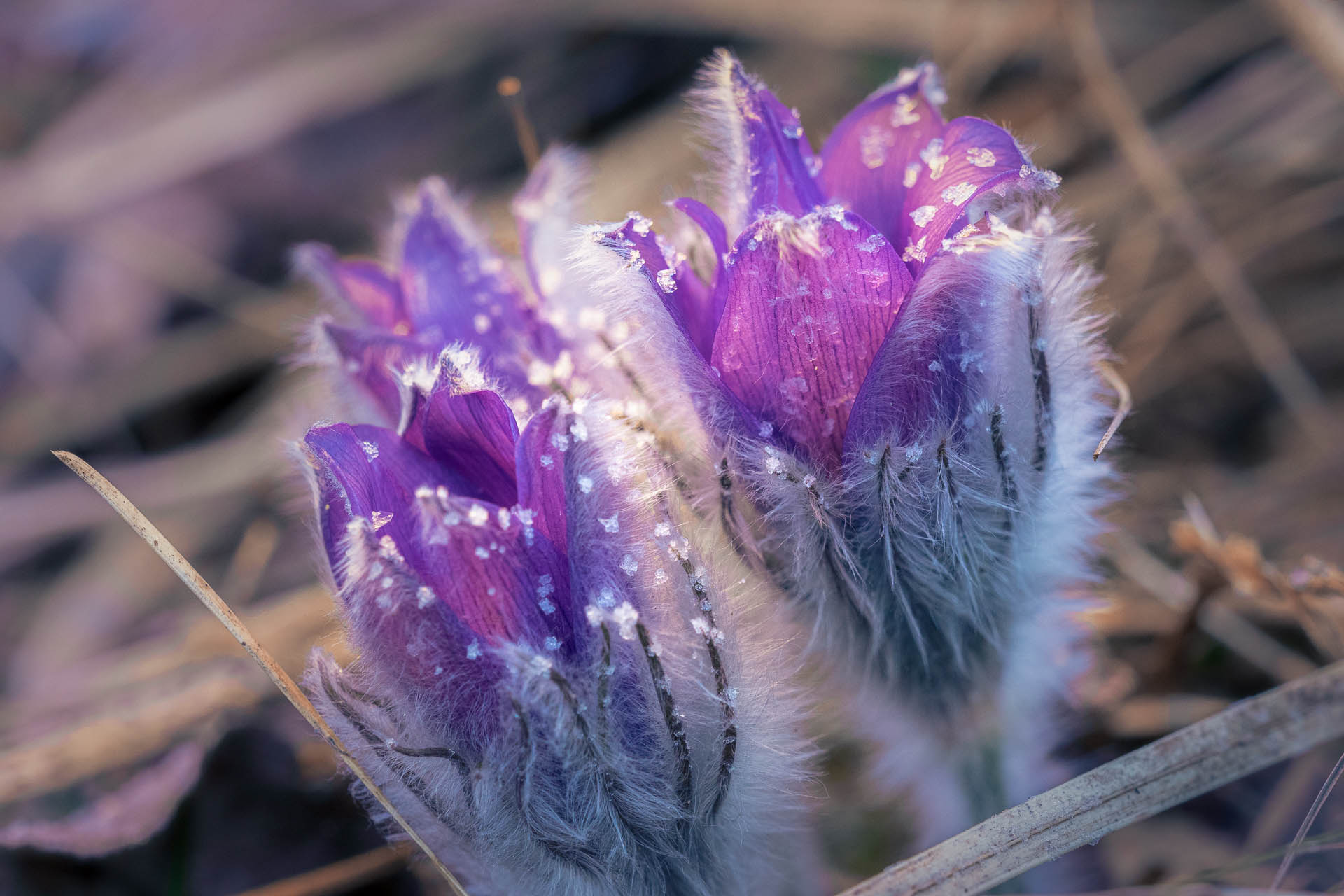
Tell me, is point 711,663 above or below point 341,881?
above

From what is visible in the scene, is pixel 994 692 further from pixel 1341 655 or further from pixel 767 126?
pixel 767 126

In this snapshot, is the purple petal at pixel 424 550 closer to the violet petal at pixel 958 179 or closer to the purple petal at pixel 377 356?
the purple petal at pixel 377 356

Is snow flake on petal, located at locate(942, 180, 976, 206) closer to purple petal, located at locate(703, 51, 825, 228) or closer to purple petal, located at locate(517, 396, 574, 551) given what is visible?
purple petal, located at locate(703, 51, 825, 228)

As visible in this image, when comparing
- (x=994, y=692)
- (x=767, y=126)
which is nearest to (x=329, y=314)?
(x=767, y=126)

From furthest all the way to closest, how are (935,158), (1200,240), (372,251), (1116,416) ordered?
(372,251), (1200,240), (1116,416), (935,158)

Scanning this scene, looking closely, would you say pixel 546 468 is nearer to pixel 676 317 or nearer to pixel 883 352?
pixel 676 317

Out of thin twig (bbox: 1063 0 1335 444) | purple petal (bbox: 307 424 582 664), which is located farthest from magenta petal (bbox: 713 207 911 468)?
thin twig (bbox: 1063 0 1335 444)

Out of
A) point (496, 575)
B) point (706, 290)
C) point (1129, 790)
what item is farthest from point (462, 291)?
point (1129, 790)
